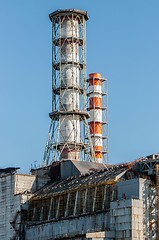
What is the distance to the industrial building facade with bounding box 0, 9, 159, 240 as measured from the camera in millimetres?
51531

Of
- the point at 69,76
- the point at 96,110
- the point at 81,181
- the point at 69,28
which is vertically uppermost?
the point at 69,28

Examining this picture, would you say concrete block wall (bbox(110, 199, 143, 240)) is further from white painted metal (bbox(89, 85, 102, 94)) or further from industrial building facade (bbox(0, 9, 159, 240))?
white painted metal (bbox(89, 85, 102, 94))

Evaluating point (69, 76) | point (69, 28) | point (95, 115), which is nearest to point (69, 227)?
point (69, 76)

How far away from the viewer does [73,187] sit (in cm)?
5888

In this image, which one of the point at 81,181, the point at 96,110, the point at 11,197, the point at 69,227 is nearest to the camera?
the point at 69,227

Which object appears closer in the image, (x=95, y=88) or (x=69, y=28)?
(x=69, y=28)

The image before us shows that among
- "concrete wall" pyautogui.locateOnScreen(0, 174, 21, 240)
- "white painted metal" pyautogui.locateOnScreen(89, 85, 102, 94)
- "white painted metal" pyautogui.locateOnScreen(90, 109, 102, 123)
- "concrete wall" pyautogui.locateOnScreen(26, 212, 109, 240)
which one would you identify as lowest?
"concrete wall" pyautogui.locateOnScreen(26, 212, 109, 240)

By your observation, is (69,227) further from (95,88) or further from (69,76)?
(95,88)

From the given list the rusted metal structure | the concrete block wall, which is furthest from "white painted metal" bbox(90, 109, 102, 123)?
the concrete block wall

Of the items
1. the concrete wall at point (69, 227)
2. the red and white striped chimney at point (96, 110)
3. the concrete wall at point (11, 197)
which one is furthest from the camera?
the red and white striped chimney at point (96, 110)

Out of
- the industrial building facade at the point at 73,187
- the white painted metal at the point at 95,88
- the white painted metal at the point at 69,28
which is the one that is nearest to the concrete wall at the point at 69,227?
the industrial building facade at the point at 73,187

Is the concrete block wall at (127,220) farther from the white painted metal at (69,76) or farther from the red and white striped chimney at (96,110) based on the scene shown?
the red and white striped chimney at (96,110)

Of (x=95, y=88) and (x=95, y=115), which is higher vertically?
(x=95, y=88)

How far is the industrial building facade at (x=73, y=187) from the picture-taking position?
51531 millimetres
